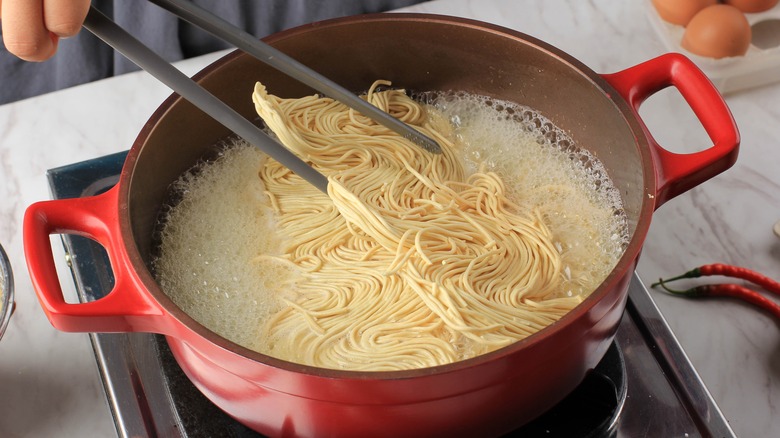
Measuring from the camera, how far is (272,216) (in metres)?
1.30

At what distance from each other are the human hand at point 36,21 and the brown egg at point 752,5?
1337mm

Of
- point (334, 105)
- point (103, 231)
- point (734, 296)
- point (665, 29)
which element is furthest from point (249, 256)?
point (665, 29)

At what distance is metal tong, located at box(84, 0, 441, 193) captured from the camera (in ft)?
3.24

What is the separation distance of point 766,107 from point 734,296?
487mm

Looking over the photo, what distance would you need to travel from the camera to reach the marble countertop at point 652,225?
1.29 meters

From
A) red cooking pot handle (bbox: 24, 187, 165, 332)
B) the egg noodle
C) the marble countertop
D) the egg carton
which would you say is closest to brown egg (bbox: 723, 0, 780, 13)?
the egg carton

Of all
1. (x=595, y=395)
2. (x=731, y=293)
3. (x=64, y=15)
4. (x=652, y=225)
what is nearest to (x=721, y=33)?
(x=652, y=225)

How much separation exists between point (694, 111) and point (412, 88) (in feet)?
1.60

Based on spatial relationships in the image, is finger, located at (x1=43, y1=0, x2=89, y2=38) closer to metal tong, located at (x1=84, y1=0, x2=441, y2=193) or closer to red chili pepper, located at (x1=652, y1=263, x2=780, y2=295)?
metal tong, located at (x1=84, y1=0, x2=441, y2=193)

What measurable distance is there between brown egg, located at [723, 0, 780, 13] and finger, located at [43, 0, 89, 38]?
1.34 m

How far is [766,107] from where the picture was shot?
1691 mm

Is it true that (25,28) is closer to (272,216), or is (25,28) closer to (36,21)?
(36,21)

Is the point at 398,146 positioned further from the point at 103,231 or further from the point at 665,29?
the point at 665,29

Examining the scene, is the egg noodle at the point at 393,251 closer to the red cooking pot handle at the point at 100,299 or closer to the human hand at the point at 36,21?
the red cooking pot handle at the point at 100,299
